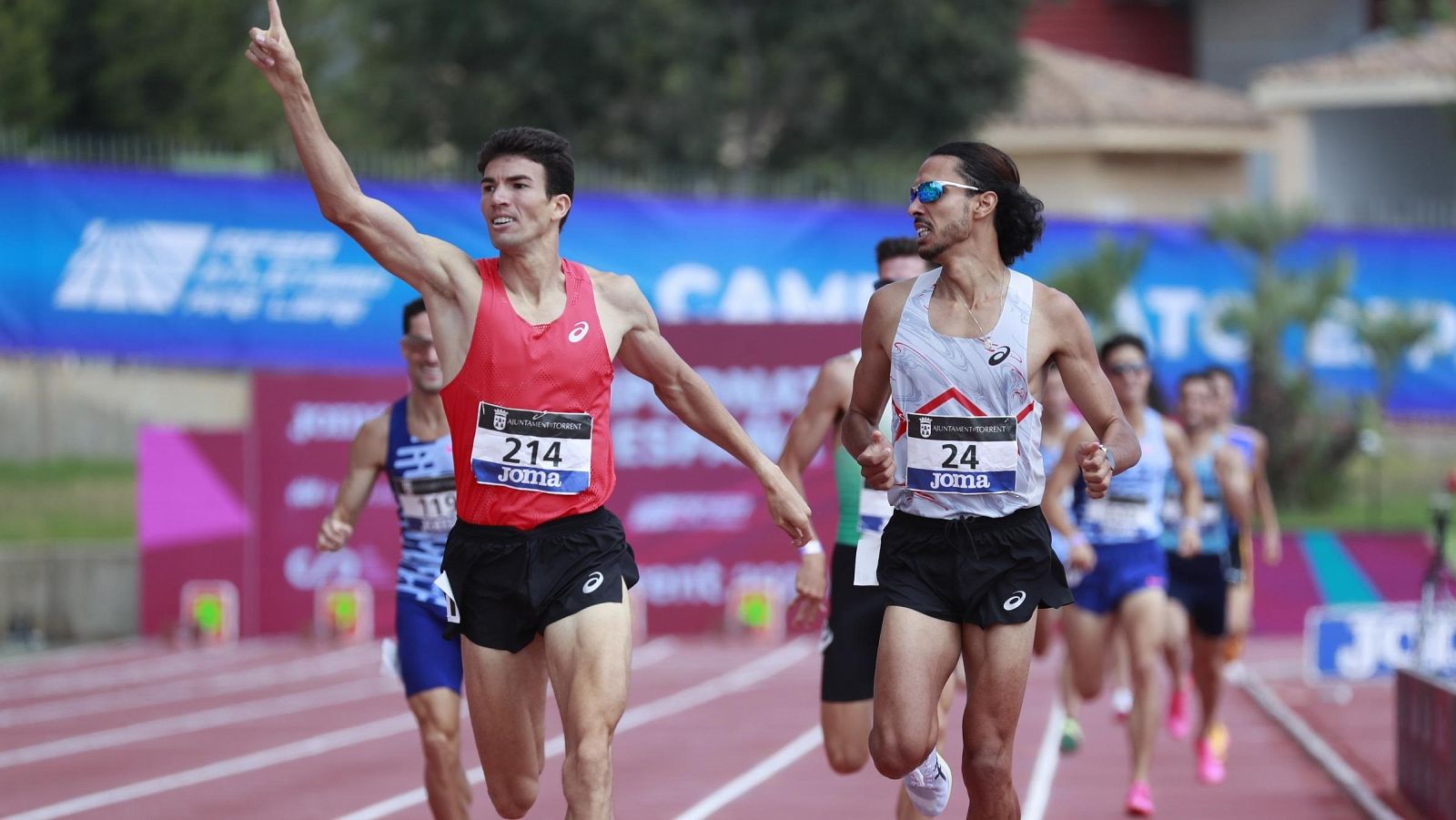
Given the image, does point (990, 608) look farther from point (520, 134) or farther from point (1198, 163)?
point (1198, 163)

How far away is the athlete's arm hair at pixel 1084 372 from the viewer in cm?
682

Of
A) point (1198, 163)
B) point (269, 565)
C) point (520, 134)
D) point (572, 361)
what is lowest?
point (269, 565)

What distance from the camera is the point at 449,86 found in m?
35.0

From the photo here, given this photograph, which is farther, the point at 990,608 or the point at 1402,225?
the point at 1402,225

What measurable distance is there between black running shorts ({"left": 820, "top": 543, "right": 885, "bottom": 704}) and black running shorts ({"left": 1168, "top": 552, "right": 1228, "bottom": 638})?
447 centimetres

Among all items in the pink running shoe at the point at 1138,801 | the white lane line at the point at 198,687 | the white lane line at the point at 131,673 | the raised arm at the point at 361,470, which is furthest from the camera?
the white lane line at the point at 131,673

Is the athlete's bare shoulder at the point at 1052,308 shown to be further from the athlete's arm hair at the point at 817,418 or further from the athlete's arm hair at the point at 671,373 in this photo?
the athlete's arm hair at the point at 817,418

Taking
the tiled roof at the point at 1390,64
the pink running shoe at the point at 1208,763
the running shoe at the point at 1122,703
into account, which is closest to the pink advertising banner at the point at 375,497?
the running shoe at the point at 1122,703

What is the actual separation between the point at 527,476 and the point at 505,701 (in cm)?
72

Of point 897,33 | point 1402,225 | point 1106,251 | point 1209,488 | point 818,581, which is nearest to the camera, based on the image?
point 818,581

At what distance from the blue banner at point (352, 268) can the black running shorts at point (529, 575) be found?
1326 centimetres

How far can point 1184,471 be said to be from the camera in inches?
456

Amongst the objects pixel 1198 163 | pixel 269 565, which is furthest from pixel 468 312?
pixel 1198 163

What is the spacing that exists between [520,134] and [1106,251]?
1684cm
